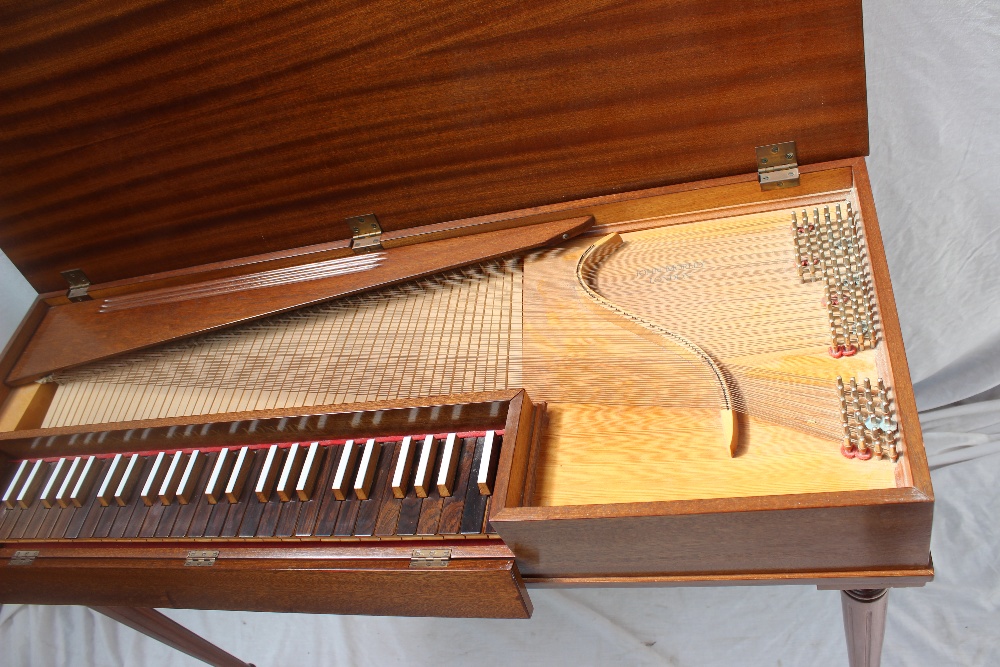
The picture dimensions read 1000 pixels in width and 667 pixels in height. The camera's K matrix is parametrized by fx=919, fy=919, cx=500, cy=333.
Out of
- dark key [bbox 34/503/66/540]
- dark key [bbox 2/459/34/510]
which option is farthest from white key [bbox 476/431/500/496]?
dark key [bbox 2/459/34/510]

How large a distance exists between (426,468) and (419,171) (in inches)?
29.7

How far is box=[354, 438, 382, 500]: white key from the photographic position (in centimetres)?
181

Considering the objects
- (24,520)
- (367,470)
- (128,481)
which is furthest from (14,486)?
(367,470)

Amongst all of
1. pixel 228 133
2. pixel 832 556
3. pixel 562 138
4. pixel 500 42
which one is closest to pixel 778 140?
pixel 562 138

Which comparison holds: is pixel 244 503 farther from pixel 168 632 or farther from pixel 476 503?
pixel 168 632

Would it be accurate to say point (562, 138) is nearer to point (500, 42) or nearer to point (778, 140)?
point (500, 42)

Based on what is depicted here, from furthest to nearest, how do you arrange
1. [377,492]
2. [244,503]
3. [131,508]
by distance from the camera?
1. [131,508]
2. [244,503]
3. [377,492]

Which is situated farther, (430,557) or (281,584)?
(281,584)

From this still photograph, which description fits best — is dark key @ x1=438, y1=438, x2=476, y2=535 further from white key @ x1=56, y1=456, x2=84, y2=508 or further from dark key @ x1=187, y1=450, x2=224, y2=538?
white key @ x1=56, y1=456, x2=84, y2=508

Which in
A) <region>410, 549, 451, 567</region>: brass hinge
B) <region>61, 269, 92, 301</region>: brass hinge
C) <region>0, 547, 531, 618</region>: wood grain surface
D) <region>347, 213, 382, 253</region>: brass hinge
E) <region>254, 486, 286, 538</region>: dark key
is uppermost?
<region>347, 213, 382, 253</region>: brass hinge

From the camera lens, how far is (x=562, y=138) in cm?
205

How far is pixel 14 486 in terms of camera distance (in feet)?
7.20

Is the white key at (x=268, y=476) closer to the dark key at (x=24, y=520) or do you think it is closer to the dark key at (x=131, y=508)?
the dark key at (x=131, y=508)

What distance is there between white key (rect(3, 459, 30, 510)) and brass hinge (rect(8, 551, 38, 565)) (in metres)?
0.15
